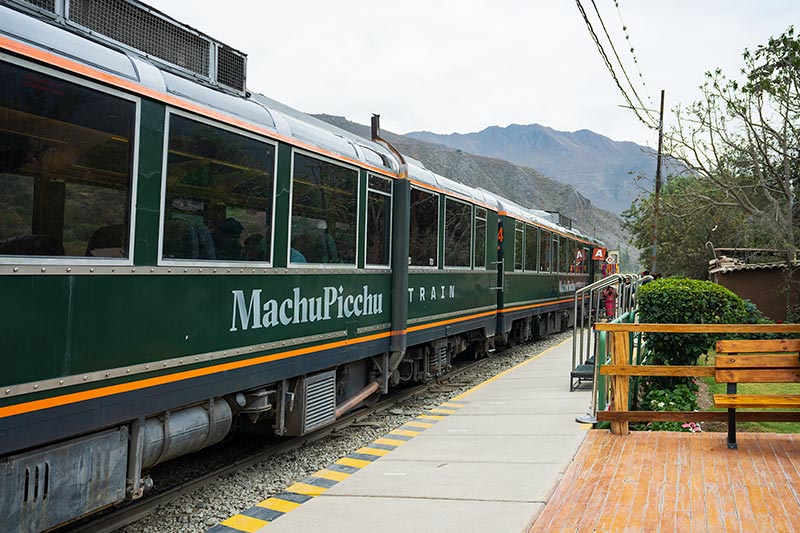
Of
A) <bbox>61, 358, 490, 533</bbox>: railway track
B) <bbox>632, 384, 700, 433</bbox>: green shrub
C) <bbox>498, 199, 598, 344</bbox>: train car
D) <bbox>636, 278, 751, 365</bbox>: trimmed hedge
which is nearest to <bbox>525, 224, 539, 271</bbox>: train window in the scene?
<bbox>498, 199, 598, 344</bbox>: train car

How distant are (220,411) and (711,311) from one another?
6.66m

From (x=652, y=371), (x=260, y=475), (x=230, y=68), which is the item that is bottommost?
(x=260, y=475)

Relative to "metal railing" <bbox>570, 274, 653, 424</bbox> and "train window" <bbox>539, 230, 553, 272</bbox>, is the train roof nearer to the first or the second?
"metal railing" <bbox>570, 274, 653, 424</bbox>

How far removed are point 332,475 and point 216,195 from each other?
8.23 feet

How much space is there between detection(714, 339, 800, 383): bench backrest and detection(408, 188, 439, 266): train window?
3.95 m

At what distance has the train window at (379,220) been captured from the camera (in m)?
7.86

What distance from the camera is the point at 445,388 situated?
10.7 metres

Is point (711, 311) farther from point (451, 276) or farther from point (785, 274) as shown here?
point (785, 274)

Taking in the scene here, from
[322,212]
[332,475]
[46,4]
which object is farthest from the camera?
[322,212]

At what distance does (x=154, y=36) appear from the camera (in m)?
5.13

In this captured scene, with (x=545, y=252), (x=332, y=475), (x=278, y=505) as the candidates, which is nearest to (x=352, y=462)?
(x=332, y=475)

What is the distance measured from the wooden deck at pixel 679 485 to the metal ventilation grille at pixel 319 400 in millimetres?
2399

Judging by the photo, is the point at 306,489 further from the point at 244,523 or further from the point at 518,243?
the point at 518,243

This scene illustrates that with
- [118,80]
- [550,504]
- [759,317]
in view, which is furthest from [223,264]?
[759,317]
